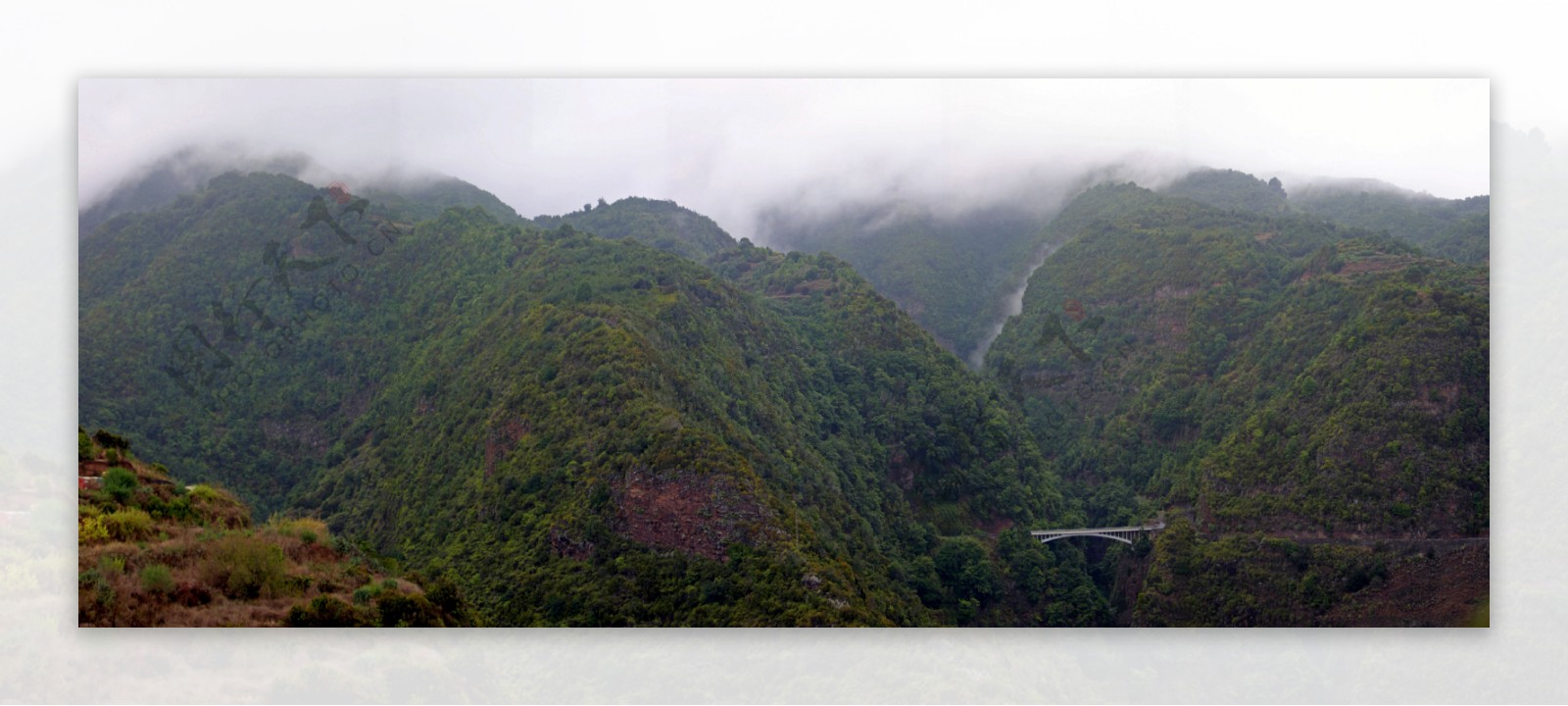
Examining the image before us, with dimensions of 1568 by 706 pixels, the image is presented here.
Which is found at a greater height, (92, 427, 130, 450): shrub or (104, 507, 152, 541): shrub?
(92, 427, 130, 450): shrub

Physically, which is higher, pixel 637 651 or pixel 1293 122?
pixel 1293 122

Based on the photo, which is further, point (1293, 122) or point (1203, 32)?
point (1293, 122)

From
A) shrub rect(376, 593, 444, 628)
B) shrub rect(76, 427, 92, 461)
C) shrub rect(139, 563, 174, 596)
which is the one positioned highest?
shrub rect(76, 427, 92, 461)

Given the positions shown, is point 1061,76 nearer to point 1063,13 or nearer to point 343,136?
point 1063,13

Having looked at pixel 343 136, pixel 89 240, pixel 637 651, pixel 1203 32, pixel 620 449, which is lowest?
pixel 637 651

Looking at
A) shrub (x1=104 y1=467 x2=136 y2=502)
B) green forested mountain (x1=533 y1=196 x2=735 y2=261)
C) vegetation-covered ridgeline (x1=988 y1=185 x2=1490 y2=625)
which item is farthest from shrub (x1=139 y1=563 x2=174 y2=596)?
vegetation-covered ridgeline (x1=988 y1=185 x2=1490 y2=625)

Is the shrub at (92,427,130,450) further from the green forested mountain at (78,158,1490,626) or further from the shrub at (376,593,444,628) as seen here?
the shrub at (376,593,444,628)

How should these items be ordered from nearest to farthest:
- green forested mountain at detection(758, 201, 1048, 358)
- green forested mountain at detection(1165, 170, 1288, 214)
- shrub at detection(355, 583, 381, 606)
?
shrub at detection(355, 583, 381, 606)
green forested mountain at detection(1165, 170, 1288, 214)
green forested mountain at detection(758, 201, 1048, 358)

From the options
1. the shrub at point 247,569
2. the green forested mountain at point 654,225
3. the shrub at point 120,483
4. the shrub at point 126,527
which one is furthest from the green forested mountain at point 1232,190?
the shrub at point 120,483

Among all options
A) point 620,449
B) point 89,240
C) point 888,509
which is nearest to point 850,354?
point 888,509
